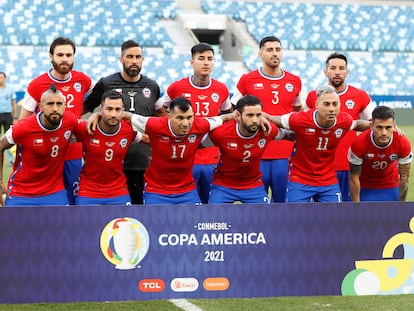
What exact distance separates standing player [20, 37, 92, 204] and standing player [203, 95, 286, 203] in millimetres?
1187

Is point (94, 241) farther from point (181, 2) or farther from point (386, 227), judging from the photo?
point (181, 2)

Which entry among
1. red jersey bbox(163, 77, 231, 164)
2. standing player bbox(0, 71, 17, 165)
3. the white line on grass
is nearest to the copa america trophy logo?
the white line on grass

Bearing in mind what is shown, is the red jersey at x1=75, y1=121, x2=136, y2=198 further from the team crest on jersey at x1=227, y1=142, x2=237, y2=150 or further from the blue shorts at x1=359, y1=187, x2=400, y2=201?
the blue shorts at x1=359, y1=187, x2=400, y2=201

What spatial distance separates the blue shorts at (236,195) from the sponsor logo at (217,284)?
1.20m

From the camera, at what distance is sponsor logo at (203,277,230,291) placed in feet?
16.4

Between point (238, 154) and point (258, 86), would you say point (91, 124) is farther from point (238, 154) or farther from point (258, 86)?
point (258, 86)

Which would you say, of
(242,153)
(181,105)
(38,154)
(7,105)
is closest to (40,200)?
(38,154)

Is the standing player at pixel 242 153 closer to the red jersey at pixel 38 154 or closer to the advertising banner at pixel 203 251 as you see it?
the advertising banner at pixel 203 251

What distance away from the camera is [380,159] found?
6438mm

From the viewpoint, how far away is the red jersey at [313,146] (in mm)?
6059

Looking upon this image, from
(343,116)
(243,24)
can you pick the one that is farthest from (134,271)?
(243,24)

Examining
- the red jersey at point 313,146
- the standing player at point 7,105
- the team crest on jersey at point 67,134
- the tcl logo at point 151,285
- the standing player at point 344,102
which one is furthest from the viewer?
the standing player at point 7,105

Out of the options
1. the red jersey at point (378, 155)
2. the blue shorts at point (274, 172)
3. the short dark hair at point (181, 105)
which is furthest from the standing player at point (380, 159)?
the short dark hair at point (181, 105)

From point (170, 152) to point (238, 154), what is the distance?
1.81 ft
